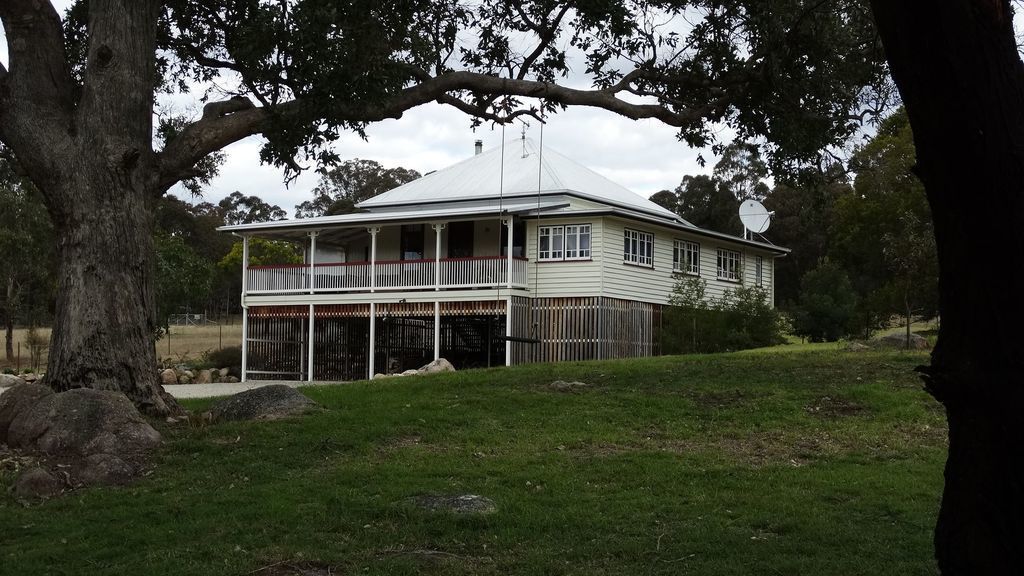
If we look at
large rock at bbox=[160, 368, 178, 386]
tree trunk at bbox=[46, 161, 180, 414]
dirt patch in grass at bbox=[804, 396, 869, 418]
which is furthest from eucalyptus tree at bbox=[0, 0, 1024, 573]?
large rock at bbox=[160, 368, 178, 386]

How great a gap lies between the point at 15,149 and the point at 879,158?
35.8 m

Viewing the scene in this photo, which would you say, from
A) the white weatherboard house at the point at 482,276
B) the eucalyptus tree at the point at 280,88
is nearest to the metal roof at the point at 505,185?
the white weatherboard house at the point at 482,276

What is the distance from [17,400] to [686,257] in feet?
79.7

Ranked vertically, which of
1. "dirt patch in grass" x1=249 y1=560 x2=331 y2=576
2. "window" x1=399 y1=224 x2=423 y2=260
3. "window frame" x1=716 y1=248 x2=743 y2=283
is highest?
"window" x1=399 y1=224 x2=423 y2=260

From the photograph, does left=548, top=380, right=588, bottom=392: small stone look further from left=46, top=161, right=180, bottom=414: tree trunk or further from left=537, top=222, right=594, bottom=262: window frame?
left=537, top=222, right=594, bottom=262: window frame

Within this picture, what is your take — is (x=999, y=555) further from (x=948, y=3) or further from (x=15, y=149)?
(x=15, y=149)

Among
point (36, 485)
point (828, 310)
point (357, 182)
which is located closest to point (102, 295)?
point (36, 485)

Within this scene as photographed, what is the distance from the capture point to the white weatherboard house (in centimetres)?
2997

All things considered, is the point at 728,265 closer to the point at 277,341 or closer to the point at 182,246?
the point at 277,341

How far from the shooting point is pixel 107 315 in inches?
515

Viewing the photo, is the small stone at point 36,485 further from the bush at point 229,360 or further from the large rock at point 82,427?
the bush at point 229,360

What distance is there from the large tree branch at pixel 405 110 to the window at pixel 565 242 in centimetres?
1371

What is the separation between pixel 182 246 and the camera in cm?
4138

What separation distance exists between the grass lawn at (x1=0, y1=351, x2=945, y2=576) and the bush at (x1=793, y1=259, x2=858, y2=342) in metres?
17.7
